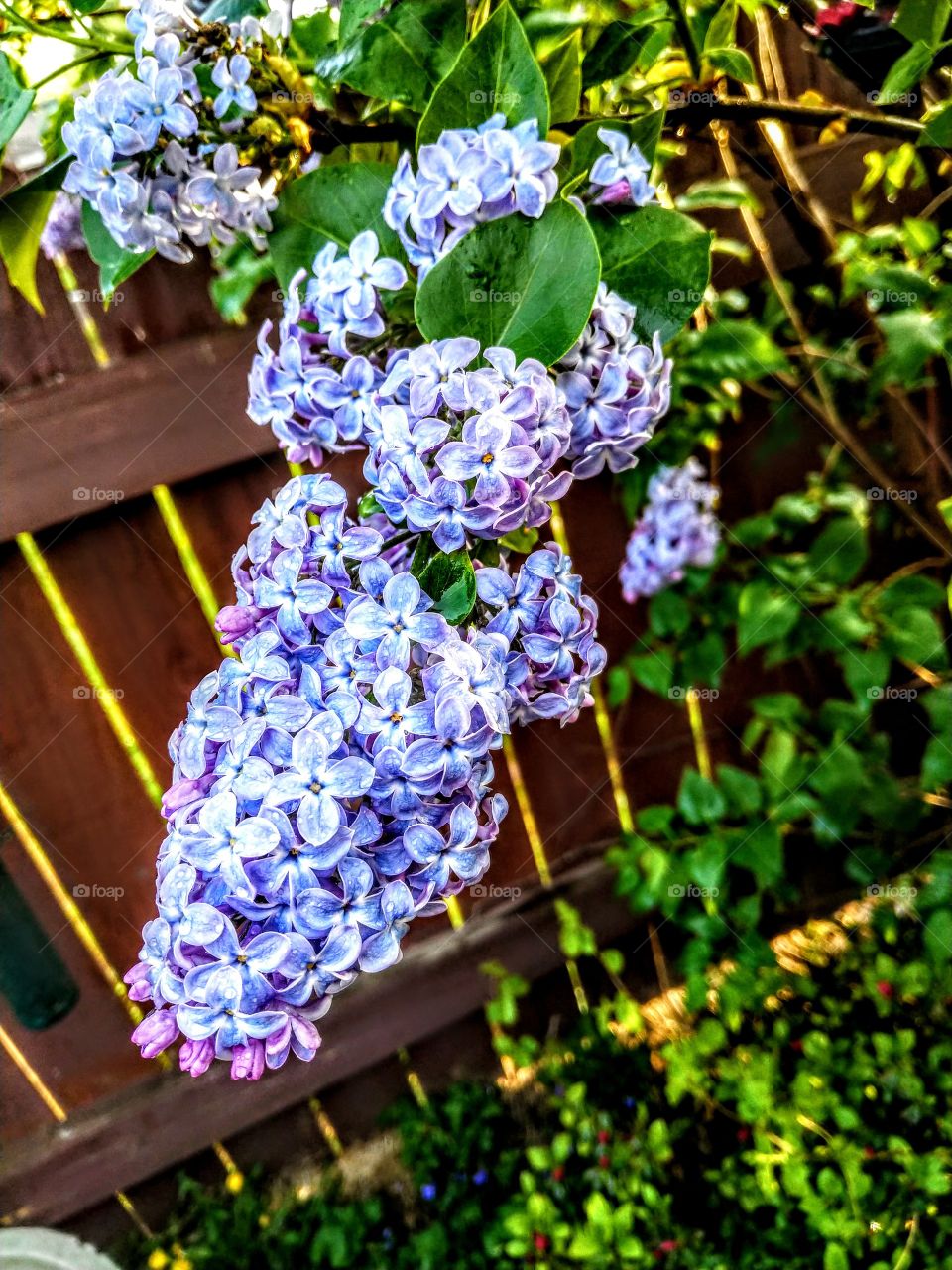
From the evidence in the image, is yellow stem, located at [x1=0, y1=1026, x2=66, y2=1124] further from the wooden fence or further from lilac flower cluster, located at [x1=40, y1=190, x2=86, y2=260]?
lilac flower cluster, located at [x1=40, y1=190, x2=86, y2=260]

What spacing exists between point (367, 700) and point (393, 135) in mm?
511

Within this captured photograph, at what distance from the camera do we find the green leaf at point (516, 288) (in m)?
0.54

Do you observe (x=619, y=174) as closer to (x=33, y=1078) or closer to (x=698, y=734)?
(x=698, y=734)

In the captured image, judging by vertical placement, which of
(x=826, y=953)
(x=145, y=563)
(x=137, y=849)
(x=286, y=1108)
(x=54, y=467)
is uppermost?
(x=54, y=467)

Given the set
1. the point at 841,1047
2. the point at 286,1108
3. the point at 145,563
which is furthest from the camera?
the point at 286,1108

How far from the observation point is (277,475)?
1.43 metres

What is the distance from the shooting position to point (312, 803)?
465 millimetres

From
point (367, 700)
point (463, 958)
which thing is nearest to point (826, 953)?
point (463, 958)

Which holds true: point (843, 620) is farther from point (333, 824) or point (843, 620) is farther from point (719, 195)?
point (333, 824)

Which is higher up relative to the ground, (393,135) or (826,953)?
(393,135)

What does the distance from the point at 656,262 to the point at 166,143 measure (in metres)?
0.38

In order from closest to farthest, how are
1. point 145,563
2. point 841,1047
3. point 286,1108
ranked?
point 145,563 → point 841,1047 → point 286,1108

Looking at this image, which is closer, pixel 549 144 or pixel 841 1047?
pixel 549 144

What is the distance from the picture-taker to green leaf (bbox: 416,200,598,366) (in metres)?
0.54
